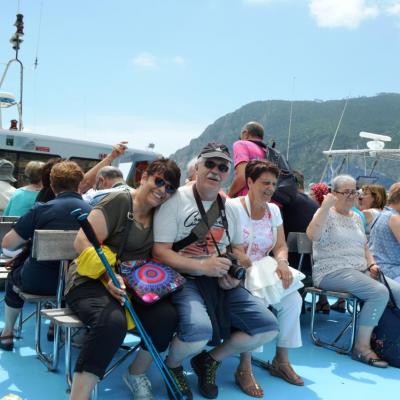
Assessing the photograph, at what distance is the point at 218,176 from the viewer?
326 cm

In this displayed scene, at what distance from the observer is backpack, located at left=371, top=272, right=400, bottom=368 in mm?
4188

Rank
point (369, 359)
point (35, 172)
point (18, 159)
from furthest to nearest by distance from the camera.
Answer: point (18, 159)
point (35, 172)
point (369, 359)

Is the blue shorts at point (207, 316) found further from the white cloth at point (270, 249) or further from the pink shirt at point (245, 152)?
the pink shirt at point (245, 152)

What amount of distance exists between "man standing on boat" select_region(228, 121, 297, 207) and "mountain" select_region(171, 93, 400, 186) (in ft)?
304

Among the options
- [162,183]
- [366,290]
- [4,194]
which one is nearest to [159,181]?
[162,183]

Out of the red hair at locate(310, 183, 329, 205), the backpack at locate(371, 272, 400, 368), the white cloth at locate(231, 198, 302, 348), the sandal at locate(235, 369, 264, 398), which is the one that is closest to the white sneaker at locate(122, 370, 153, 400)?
the sandal at locate(235, 369, 264, 398)

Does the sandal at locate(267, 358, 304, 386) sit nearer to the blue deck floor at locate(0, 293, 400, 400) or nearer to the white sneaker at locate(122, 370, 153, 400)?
the blue deck floor at locate(0, 293, 400, 400)

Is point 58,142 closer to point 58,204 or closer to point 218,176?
point 58,204

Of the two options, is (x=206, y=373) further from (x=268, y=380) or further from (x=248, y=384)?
(x=268, y=380)

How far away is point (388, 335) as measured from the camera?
14.0 feet

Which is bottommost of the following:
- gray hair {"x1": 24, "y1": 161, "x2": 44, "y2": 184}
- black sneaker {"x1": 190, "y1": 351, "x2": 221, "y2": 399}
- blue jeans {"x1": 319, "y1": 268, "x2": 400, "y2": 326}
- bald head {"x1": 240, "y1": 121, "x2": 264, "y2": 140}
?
black sneaker {"x1": 190, "y1": 351, "x2": 221, "y2": 399}

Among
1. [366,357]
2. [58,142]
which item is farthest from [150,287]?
[58,142]

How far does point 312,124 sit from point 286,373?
141438 mm

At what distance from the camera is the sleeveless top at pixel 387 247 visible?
465 cm
